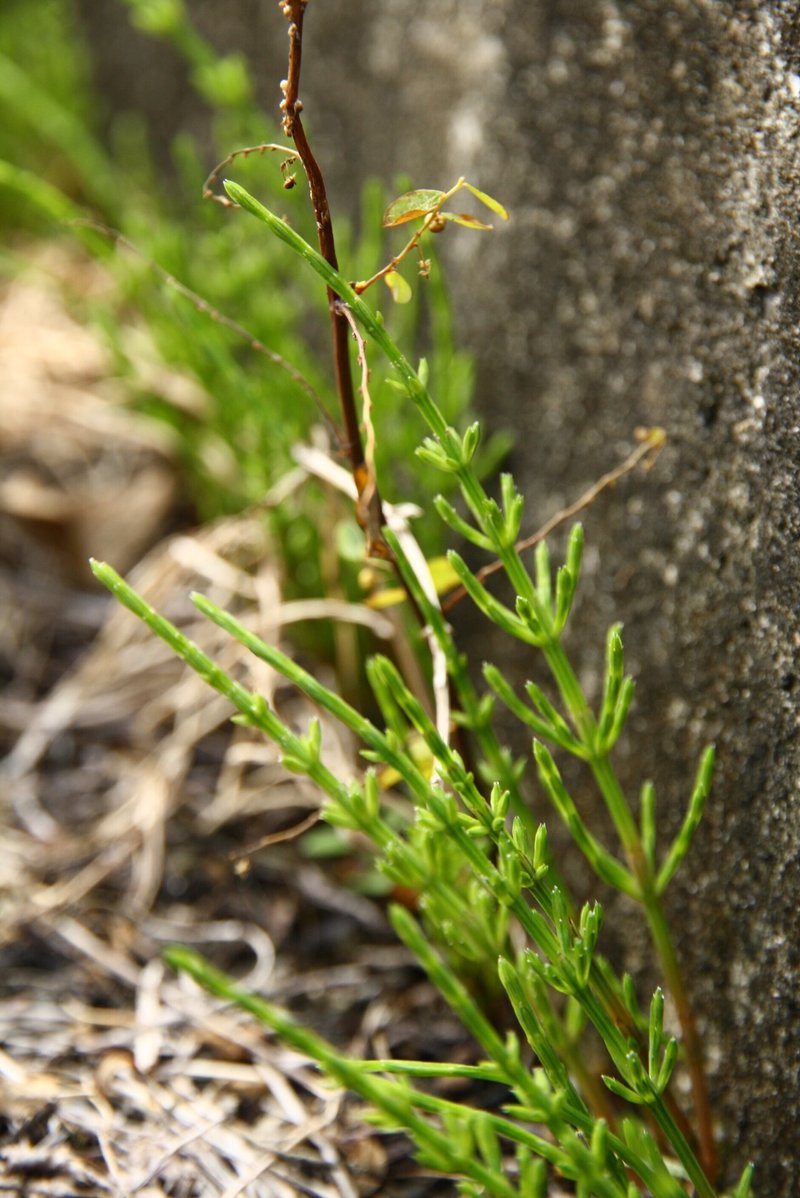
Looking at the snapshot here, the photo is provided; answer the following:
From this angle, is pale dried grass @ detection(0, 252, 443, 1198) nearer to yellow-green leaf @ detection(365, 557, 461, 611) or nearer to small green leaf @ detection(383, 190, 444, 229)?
yellow-green leaf @ detection(365, 557, 461, 611)

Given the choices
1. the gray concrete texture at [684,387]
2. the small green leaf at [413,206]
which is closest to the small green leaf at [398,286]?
the small green leaf at [413,206]

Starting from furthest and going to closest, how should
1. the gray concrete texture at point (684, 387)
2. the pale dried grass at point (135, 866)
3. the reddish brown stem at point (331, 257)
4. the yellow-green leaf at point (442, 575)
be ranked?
the yellow-green leaf at point (442, 575) → the pale dried grass at point (135, 866) → the gray concrete texture at point (684, 387) → the reddish brown stem at point (331, 257)

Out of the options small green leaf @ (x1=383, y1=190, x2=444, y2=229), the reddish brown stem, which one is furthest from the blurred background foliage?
small green leaf @ (x1=383, y1=190, x2=444, y2=229)

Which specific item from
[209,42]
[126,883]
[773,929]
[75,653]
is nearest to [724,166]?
[773,929]

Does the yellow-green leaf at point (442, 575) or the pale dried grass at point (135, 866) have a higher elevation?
the yellow-green leaf at point (442, 575)

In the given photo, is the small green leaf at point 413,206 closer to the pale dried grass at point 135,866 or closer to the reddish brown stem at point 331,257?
the reddish brown stem at point 331,257

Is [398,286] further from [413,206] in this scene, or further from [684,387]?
[684,387]
